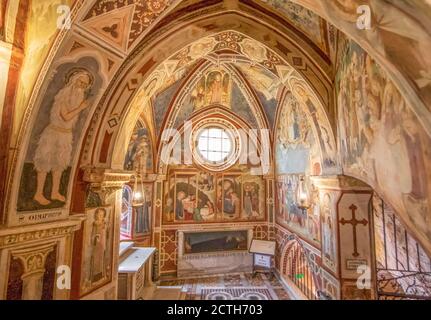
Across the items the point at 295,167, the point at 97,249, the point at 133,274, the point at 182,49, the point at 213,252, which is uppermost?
the point at 182,49

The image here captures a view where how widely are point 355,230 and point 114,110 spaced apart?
5.51 meters

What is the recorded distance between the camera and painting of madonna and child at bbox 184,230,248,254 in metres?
10.2

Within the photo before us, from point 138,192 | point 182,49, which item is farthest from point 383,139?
point 138,192

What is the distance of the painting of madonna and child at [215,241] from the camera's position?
10.2 metres

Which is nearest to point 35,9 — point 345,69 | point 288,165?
point 345,69

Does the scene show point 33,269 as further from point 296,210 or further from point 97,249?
point 296,210

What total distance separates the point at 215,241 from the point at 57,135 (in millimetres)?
8276

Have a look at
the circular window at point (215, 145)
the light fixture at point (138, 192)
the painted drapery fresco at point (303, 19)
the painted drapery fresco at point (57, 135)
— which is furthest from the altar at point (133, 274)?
the painted drapery fresco at point (303, 19)

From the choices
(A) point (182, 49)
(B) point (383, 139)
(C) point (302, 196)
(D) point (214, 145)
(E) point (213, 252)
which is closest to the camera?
(B) point (383, 139)

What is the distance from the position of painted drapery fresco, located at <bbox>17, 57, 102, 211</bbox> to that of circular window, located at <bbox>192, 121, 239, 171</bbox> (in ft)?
22.8

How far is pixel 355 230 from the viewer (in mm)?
4980

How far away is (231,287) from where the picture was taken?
9.13 m

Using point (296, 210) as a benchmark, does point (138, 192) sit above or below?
above

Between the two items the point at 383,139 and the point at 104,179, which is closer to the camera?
the point at 383,139
